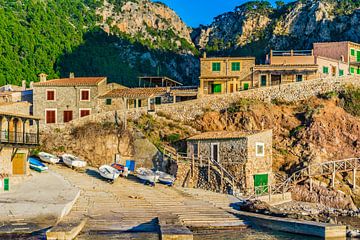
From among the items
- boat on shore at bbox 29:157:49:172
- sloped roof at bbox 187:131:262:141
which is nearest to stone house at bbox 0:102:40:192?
boat on shore at bbox 29:157:49:172

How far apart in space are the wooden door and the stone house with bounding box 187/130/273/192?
1273 centimetres

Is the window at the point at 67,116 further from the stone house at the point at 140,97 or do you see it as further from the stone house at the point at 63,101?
the stone house at the point at 140,97

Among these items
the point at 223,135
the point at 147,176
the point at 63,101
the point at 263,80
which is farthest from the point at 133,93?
the point at 147,176

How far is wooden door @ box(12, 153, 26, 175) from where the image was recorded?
4569 cm

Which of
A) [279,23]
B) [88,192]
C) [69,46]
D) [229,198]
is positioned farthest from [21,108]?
[279,23]

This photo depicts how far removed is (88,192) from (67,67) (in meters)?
59.7

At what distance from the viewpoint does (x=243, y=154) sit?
165 feet

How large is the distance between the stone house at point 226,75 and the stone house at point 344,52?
1231 cm

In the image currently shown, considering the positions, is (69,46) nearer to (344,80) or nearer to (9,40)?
(9,40)

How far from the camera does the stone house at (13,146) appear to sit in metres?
44.0

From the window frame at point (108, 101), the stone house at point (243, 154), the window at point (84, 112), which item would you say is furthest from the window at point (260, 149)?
the window at point (84, 112)

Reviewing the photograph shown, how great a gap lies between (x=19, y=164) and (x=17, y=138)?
69.7 inches

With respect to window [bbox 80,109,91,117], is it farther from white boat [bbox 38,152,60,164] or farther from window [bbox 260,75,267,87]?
window [bbox 260,75,267,87]

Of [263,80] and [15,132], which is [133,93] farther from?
[15,132]
